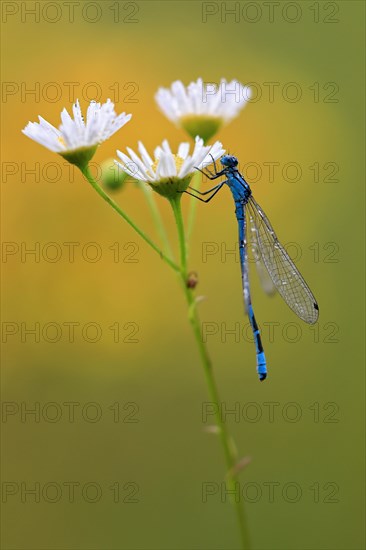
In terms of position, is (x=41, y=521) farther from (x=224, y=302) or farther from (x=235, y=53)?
(x=235, y=53)

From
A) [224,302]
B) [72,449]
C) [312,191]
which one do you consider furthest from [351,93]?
[72,449]

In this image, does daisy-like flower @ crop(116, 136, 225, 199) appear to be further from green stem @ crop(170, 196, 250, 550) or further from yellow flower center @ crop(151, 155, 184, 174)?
green stem @ crop(170, 196, 250, 550)

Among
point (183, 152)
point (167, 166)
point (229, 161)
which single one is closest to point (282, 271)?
point (229, 161)

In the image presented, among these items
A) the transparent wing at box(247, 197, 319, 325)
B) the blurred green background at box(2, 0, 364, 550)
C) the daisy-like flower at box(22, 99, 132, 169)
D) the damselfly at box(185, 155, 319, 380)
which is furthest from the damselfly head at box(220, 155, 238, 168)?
the blurred green background at box(2, 0, 364, 550)

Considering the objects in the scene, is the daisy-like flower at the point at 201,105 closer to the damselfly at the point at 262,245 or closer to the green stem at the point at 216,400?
the damselfly at the point at 262,245

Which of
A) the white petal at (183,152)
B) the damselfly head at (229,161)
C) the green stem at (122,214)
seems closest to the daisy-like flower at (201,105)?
the damselfly head at (229,161)

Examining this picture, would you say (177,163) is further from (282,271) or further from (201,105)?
(282,271)
